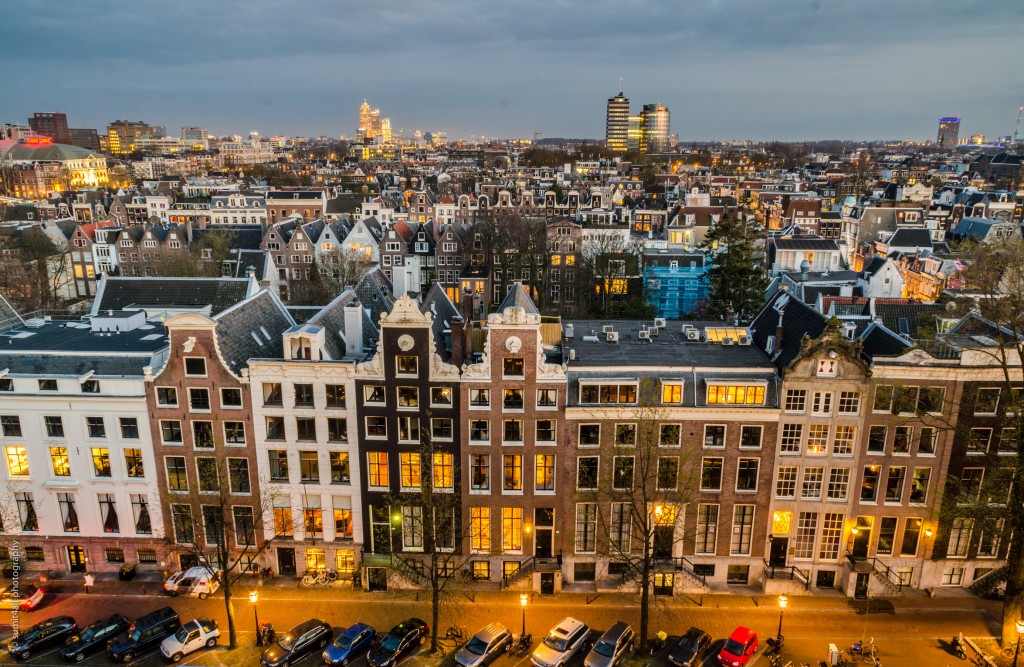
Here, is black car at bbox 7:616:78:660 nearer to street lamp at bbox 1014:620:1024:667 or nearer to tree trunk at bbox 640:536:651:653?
tree trunk at bbox 640:536:651:653

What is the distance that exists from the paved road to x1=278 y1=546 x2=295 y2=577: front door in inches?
74.5

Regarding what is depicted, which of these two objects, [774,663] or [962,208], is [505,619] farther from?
[962,208]

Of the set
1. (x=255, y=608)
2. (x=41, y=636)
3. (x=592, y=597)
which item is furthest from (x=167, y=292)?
(x=592, y=597)

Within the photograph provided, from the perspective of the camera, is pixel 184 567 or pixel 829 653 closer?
pixel 829 653

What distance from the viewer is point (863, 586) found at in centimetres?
4819

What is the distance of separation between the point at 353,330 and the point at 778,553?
1468 inches

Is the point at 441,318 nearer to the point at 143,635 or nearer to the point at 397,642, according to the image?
the point at 397,642

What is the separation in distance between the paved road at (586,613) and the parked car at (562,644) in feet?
4.44

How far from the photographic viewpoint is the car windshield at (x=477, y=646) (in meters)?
41.4

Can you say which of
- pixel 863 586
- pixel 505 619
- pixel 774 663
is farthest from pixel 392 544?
pixel 863 586

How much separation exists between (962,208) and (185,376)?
650 feet

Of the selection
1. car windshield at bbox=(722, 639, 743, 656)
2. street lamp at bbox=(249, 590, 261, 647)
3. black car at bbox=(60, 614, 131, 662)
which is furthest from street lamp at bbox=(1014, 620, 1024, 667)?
black car at bbox=(60, 614, 131, 662)

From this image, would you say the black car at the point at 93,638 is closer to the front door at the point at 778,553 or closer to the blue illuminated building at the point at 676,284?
the front door at the point at 778,553

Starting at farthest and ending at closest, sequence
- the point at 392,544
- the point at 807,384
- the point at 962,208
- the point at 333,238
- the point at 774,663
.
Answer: the point at 962,208 < the point at 333,238 < the point at 392,544 < the point at 807,384 < the point at 774,663
